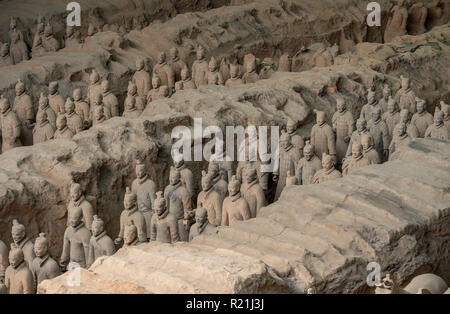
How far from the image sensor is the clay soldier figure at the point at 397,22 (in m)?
16.2

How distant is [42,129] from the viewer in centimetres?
1141

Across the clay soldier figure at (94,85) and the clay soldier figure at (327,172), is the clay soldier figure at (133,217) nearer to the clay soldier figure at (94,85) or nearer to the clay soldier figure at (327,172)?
the clay soldier figure at (327,172)

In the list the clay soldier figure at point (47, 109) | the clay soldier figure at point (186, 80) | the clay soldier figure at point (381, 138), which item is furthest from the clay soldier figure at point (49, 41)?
the clay soldier figure at point (381, 138)

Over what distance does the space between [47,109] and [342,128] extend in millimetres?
3715

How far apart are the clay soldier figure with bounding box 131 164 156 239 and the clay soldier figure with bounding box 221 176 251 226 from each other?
2.88ft

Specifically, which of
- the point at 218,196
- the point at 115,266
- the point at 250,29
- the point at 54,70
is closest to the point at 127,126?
the point at 218,196

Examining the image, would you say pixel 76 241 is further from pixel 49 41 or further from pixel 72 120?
pixel 49 41

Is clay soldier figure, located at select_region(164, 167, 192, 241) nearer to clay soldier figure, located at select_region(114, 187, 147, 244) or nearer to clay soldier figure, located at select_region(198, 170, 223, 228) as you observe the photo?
clay soldier figure, located at select_region(198, 170, 223, 228)

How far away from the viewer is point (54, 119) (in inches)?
465

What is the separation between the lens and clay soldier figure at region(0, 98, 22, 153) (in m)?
11.6

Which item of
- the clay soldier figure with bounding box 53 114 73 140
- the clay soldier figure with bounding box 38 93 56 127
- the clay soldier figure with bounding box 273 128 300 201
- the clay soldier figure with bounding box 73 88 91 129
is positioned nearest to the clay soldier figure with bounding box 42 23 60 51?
the clay soldier figure with bounding box 73 88 91 129

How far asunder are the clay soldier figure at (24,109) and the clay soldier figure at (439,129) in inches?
200

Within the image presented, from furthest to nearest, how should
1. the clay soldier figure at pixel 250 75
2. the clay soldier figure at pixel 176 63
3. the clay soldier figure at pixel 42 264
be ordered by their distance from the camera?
1. the clay soldier figure at pixel 176 63
2. the clay soldier figure at pixel 250 75
3. the clay soldier figure at pixel 42 264

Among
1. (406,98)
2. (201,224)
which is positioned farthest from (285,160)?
(406,98)
